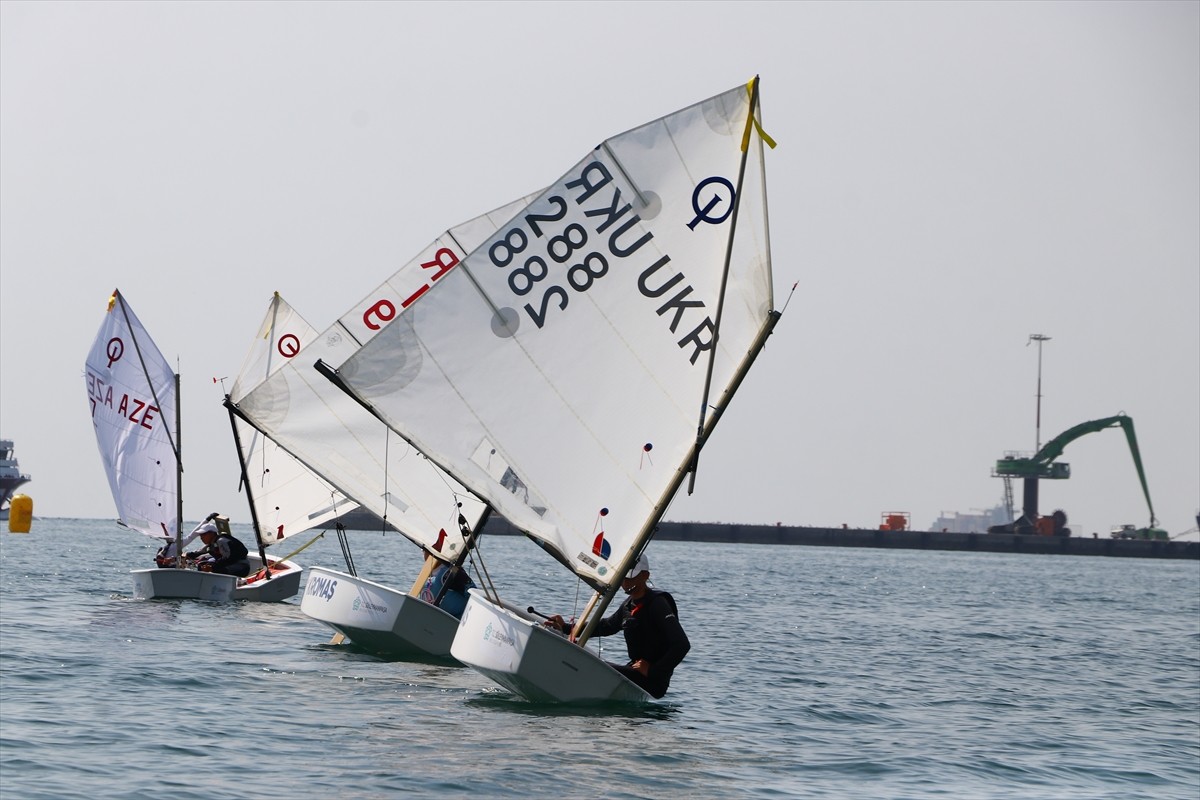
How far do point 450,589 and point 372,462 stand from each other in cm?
317

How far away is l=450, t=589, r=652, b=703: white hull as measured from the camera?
57.1 feet

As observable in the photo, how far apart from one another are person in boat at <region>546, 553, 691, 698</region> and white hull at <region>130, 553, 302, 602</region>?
1555cm

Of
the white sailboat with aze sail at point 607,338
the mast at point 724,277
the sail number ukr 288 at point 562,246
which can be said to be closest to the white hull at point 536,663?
the white sailboat with aze sail at point 607,338

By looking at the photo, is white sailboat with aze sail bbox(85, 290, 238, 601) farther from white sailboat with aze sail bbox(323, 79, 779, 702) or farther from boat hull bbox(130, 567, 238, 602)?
white sailboat with aze sail bbox(323, 79, 779, 702)

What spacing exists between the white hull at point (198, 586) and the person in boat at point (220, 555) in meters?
0.62

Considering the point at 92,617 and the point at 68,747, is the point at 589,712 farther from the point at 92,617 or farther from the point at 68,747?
the point at 92,617

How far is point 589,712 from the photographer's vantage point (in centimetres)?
1791

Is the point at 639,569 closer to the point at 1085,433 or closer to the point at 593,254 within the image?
the point at 593,254

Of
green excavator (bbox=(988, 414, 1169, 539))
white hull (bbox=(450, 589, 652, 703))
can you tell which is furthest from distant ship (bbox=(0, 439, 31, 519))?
white hull (bbox=(450, 589, 652, 703))

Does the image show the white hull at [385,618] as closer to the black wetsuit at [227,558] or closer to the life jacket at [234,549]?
the black wetsuit at [227,558]

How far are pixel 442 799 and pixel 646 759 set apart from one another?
10.3 ft

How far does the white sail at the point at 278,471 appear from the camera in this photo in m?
33.8

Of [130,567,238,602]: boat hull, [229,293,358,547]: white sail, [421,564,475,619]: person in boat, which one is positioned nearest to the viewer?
[421,564,475,619]: person in boat

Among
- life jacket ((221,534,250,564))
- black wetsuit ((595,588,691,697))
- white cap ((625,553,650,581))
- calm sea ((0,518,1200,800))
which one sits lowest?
calm sea ((0,518,1200,800))
